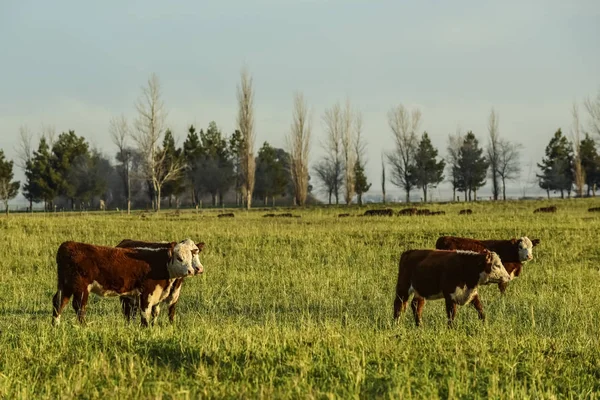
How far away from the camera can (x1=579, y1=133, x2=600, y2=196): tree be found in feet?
247

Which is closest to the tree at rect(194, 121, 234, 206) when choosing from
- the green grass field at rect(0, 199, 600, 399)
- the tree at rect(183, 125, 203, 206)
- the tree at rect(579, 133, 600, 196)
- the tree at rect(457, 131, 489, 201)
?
the tree at rect(183, 125, 203, 206)

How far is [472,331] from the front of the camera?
745 centimetres

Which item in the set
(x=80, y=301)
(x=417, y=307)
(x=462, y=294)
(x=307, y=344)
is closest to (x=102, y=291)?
(x=80, y=301)

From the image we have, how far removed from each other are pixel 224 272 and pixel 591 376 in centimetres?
1011

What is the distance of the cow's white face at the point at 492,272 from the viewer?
848 centimetres

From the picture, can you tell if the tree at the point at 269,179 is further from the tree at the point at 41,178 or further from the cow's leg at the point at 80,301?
the cow's leg at the point at 80,301

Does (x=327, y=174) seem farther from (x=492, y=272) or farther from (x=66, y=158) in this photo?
(x=492, y=272)

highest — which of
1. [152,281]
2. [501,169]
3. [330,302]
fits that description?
[501,169]

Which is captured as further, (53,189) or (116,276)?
(53,189)

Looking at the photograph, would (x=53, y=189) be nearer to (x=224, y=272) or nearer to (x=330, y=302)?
(x=224, y=272)

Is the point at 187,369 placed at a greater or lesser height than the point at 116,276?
lesser

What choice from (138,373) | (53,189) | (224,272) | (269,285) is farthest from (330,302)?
(53,189)

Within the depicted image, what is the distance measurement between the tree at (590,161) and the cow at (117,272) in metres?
76.5

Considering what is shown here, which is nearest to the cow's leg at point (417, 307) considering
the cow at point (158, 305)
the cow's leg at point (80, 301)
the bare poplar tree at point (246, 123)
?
the cow at point (158, 305)
